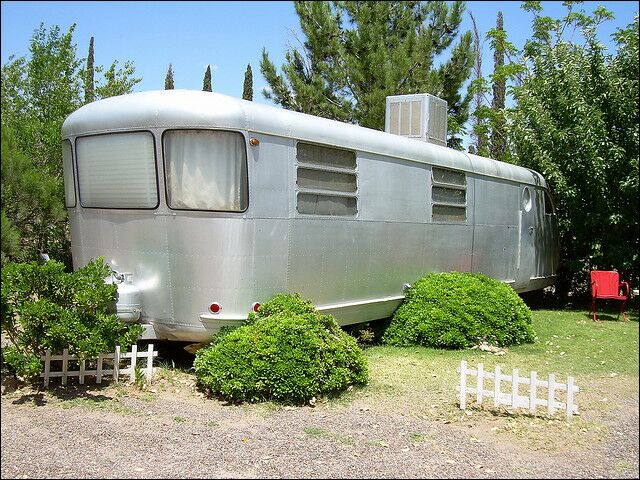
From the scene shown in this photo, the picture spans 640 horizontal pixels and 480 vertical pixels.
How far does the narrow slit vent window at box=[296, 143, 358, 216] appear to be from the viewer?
7.20 meters

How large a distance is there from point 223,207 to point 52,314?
70.1 inches

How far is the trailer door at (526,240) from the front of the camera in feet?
39.2

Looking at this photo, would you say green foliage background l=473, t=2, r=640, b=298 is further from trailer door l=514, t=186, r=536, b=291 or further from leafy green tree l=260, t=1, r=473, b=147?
leafy green tree l=260, t=1, r=473, b=147

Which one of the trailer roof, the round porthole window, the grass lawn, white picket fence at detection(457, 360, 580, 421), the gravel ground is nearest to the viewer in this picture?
the gravel ground

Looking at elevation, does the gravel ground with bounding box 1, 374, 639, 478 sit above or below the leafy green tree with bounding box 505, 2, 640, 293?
below

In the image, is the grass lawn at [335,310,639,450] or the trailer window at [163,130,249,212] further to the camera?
the trailer window at [163,130,249,212]

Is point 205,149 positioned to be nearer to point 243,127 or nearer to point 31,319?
point 243,127

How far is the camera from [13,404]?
18.5ft

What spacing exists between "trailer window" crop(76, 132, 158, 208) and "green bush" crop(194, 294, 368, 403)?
1611 mm

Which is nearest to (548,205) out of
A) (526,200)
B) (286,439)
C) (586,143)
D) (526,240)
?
(526,200)

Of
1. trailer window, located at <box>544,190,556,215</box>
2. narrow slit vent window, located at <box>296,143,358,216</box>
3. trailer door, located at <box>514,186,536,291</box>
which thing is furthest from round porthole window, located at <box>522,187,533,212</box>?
narrow slit vent window, located at <box>296,143,358,216</box>

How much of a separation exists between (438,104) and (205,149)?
5349 millimetres

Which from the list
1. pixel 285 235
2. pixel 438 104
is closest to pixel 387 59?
pixel 438 104

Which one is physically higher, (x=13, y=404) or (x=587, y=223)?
(x=587, y=223)
